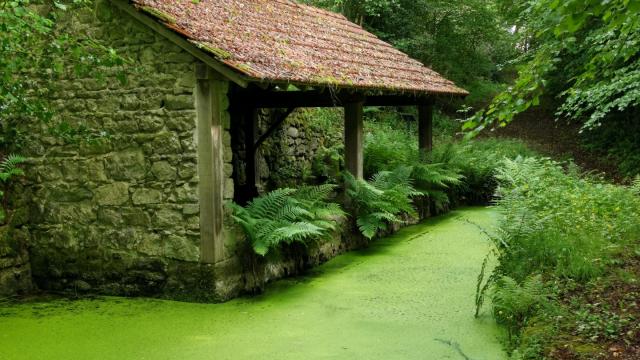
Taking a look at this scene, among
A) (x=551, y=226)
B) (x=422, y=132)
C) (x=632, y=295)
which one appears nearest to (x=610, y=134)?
(x=422, y=132)

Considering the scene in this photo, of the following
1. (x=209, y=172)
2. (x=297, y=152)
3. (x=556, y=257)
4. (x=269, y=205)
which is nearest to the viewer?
(x=556, y=257)

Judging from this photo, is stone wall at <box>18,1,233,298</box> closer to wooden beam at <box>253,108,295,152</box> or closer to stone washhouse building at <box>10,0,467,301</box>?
stone washhouse building at <box>10,0,467,301</box>

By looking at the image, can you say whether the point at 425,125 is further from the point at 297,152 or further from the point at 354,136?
the point at 354,136

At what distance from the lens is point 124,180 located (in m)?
6.43

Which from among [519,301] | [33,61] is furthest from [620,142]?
[33,61]

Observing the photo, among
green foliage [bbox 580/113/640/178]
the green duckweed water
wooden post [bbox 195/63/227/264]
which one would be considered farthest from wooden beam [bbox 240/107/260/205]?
green foliage [bbox 580/113/640/178]

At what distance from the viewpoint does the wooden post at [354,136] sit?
872 centimetres

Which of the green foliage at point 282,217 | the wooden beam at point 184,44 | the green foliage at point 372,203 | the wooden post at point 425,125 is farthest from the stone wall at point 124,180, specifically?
the wooden post at point 425,125

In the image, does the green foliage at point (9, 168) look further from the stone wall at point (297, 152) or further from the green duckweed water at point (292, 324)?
the stone wall at point (297, 152)

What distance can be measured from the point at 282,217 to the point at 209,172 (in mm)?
1034

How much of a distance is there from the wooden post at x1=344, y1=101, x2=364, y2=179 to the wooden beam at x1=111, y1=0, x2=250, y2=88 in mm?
3086

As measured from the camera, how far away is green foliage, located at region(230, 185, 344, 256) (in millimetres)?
6215

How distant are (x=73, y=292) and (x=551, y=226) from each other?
5077 mm

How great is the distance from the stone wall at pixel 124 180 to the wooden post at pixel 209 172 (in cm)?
8
